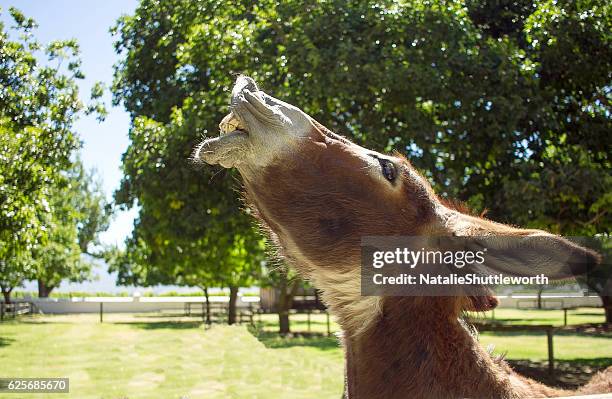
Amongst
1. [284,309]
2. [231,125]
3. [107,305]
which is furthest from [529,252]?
[107,305]

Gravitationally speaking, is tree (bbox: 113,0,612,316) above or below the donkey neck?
above

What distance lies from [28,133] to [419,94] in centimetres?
599

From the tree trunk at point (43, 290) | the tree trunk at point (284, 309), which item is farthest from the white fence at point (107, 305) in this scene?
the tree trunk at point (284, 309)

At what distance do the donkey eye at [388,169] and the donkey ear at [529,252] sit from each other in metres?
0.31

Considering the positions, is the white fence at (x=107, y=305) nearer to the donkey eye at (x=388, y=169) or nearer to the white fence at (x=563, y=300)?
the white fence at (x=563, y=300)

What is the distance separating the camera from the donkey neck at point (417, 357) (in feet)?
6.28

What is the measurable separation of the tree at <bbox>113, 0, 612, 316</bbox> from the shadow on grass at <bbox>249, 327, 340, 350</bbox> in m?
10.0

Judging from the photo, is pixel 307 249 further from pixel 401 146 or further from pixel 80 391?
pixel 80 391

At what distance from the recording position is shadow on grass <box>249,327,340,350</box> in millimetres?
18688

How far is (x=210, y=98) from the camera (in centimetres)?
755

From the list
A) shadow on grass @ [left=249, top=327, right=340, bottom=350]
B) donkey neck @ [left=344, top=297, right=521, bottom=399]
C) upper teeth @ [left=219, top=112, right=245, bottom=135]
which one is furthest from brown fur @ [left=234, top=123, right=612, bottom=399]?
shadow on grass @ [left=249, top=327, right=340, bottom=350]

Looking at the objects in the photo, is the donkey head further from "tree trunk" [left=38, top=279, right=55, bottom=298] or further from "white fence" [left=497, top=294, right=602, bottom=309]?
"tree trunk" [left=38, top=279, right=55, bottom=298]

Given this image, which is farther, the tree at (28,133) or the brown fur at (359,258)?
the tree at (28,133)

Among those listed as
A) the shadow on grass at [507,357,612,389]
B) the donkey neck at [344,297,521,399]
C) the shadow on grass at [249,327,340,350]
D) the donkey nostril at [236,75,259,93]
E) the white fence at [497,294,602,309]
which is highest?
the donkey nostril at [236,75,259,93]
